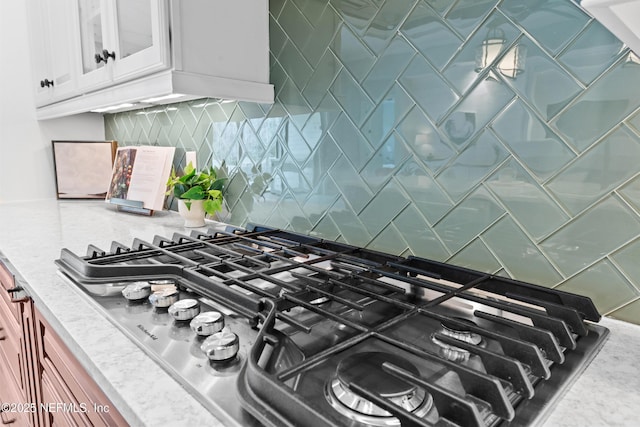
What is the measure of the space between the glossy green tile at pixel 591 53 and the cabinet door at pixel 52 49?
167cm

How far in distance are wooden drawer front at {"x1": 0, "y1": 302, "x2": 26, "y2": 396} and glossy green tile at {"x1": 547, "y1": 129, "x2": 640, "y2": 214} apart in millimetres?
1308

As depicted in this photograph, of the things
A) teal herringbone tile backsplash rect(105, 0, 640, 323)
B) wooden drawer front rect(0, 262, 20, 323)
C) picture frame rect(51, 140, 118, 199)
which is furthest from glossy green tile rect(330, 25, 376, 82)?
picture frame rect(51, 140, 118, 199)

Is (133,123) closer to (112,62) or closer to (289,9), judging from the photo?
(112,62)

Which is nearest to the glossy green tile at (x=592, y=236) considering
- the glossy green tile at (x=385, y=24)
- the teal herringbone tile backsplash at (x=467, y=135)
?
the teal herringbone tile backsplash at (x=467, y=135)

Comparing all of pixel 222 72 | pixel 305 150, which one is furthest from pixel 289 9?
pixel 305 150

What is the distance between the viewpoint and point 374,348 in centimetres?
59

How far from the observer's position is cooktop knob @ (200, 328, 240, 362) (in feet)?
1.65

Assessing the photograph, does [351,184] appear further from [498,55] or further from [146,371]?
[146,371]

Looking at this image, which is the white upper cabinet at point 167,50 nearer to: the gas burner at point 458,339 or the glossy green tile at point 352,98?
the glossy green tile at point 352,98

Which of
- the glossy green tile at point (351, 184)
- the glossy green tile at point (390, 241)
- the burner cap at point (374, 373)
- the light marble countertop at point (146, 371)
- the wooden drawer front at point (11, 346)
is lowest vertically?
the wooden drawer front at point (11, 346)

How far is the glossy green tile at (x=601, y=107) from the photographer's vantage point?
66 centimetres

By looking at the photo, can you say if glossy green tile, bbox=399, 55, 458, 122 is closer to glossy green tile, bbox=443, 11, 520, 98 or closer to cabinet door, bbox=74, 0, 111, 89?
glossy green tile, bbox=443, 11, 520, 98

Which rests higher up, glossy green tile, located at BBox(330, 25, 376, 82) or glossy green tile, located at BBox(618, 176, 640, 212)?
glossy green tile, located at BBox(330, 25, 376, 82)

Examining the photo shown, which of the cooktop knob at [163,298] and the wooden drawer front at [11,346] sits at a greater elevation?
the cooktop knob at [163,298]
